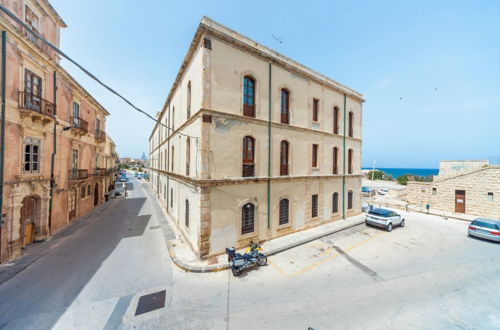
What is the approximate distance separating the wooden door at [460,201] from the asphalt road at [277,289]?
9.36 metres

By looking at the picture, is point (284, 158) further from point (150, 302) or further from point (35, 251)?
point (35, 251)

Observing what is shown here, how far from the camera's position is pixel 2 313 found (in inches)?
255

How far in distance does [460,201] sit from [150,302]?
2818cm

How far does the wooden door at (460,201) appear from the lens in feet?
63.8

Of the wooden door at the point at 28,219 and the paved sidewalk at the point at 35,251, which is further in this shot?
the wooden door at the point at 28,219

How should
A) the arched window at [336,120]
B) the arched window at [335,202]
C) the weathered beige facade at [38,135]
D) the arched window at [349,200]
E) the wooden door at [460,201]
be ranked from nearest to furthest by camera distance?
the weathered beige facade at [38,135], the arched window at [335,202], the arched window at [336,120], the arched window at [349,200], the wooden door at [460,201]

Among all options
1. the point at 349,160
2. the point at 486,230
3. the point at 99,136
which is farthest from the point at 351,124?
the point at 99,136

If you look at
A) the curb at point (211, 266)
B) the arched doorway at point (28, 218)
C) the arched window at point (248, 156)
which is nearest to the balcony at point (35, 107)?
the arched doorway at point (28, 218)

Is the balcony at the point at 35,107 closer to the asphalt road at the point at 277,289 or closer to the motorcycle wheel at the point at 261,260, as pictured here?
the asphalt road at the point at 277,289

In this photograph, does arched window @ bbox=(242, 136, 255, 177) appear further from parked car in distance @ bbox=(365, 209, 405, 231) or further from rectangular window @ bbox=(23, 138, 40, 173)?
rectangular window @ bbox=(23, 138, 40, 173)

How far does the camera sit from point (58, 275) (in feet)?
28.3

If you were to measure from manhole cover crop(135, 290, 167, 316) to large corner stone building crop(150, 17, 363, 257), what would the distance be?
2.61m

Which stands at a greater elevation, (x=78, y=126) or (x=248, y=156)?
(x=78, y=126)

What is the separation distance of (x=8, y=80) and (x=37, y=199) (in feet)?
22.8
